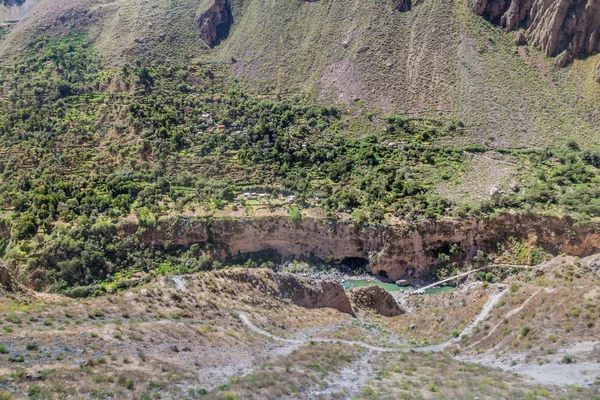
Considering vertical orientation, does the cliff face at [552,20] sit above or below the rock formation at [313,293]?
above

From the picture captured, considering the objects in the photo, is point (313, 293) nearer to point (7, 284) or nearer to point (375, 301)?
point (375, 301)

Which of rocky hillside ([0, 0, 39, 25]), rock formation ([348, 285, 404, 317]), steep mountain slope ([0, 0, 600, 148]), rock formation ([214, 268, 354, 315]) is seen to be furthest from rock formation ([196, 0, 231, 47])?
rocky hillside ([0, 0, 39, 25])

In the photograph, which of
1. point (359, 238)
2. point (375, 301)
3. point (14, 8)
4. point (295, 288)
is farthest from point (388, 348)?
point (14, 8)

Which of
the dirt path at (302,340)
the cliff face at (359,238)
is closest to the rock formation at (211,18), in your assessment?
the cliff face at (359,238)

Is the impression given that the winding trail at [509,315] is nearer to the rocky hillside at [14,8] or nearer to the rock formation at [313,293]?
the rock formation at [313,293]

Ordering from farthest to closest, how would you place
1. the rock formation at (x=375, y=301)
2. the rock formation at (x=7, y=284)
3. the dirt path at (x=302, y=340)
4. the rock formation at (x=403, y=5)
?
the rock formation at (x=403, y=5), the rock formation at (x=375, y=301), the dirt path at (x=302, y=340), the rock formation at (x=7, y=284)
